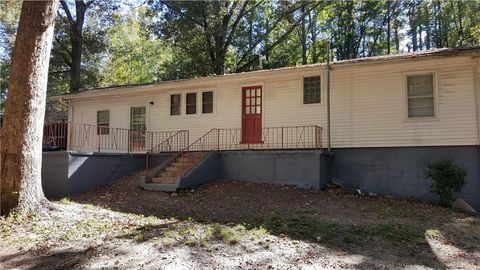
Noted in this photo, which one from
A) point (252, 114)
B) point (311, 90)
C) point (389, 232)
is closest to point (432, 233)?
point (389, 232)

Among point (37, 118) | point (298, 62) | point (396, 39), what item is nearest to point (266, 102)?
point (37, 118)

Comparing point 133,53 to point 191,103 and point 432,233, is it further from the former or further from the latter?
point 432,233

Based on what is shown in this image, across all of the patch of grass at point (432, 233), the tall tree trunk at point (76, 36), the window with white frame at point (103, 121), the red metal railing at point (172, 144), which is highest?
the tall tree trunk at point (76, 36)

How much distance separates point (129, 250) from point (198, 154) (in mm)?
7817

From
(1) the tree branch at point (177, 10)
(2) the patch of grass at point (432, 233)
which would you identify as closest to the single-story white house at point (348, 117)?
(2) the patch of grass at point (432, 233)

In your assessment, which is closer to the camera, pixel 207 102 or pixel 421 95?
pixel 421 95

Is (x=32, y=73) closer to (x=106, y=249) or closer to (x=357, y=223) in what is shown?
(x=106, y=249)

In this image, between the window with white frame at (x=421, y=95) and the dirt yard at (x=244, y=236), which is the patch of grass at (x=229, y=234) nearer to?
the dirt yard at (x=244, y=236)

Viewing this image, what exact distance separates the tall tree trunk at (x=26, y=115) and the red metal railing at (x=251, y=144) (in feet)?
17.0

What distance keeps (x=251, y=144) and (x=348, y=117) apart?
3.32 meters

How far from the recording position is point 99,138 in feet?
53.9

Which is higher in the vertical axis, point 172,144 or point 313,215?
point 172,144

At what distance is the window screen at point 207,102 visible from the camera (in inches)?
604

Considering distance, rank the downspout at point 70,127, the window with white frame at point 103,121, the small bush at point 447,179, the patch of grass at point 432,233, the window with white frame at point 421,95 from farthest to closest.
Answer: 1. the window with white frame at point 103,121
2. the downspout at point 70,127
3. the window with white frame at point 421,95
4. the small bush at point 447,179
5. the patch of grass at point 432,233
